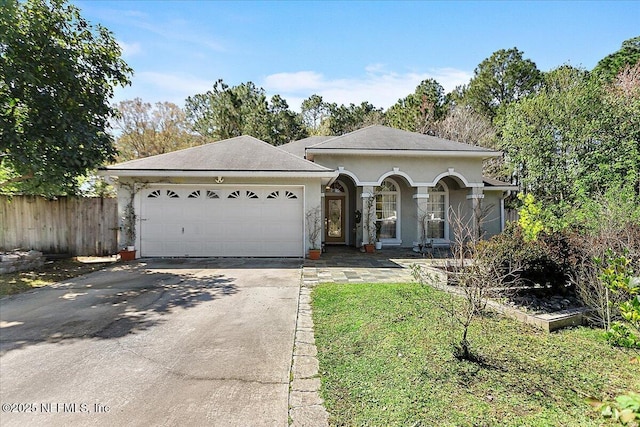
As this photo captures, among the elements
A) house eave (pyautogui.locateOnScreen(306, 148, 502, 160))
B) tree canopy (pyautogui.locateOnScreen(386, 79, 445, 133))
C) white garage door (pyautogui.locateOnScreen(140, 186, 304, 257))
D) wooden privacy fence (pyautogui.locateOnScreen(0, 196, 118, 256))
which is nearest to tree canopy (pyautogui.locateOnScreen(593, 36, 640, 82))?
tree canopy (pyautogui.locateOnScreen(386, 79, 445, 133))

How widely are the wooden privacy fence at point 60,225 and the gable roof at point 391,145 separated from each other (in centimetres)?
813

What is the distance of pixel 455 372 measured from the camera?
3.58 m

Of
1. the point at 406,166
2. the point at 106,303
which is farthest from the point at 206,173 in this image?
the point at 406,166

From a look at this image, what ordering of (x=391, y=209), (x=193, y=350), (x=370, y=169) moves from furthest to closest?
(x=391, y=209)
(x=370, y=169)
(x=193, y=350)

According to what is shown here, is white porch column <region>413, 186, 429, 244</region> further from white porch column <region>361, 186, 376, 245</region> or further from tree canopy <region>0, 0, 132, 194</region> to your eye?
tree canopy <region>0, 0, 132, 194</region>

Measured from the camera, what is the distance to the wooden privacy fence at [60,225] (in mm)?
10938

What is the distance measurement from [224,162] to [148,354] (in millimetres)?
8346

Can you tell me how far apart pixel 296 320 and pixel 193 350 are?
1.67 m

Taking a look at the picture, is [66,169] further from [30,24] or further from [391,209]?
[391,209]

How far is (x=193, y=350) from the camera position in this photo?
4281 millimetres

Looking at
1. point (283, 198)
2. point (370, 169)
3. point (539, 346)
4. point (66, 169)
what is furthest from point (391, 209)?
point (66, 169)

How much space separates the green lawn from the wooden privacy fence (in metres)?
10.3

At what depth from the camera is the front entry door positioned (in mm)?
15733

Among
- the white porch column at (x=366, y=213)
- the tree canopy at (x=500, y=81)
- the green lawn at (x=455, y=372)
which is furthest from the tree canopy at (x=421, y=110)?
the green lawn at (x=455, y=372)
